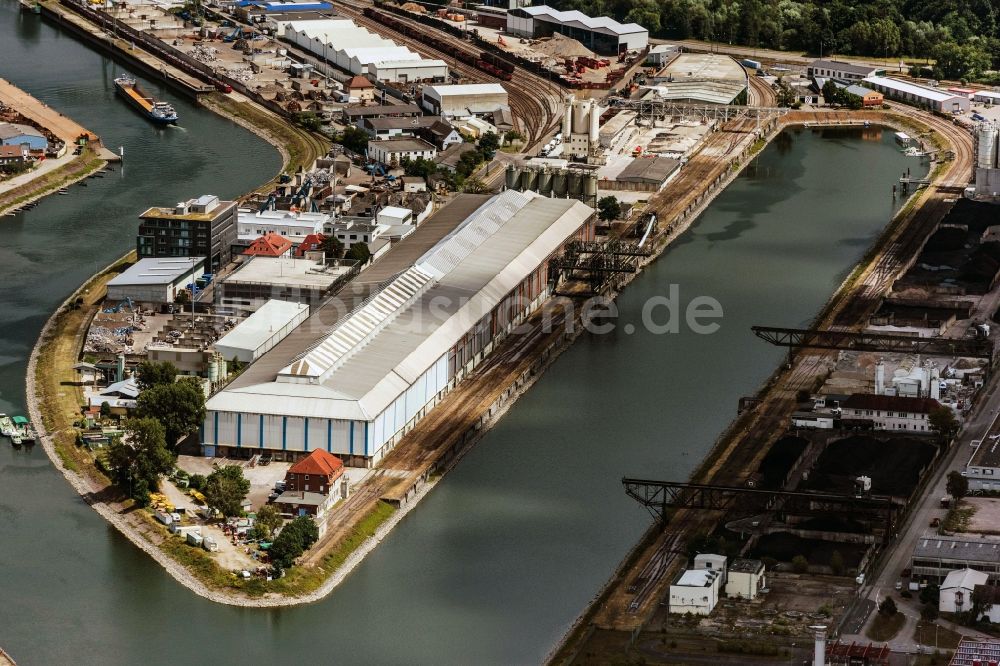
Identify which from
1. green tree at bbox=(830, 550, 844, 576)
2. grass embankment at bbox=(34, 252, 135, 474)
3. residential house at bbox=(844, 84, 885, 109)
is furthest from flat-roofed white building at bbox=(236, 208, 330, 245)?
residential house at bbox=(844, 84, 885, 109)

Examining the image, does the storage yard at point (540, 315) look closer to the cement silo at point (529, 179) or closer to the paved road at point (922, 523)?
the cement silo at point (529, 179)

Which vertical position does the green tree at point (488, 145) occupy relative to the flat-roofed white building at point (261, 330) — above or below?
below

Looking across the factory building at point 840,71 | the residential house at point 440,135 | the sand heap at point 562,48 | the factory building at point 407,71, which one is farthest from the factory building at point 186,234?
the factory building at point 840,71

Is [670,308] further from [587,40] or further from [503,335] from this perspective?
[587,40]

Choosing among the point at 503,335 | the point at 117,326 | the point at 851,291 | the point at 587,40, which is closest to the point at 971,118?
the point at 587,40

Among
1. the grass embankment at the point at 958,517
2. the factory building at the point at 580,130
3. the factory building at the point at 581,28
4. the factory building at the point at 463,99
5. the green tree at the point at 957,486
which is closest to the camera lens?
the grass embankment at the point at 958,517

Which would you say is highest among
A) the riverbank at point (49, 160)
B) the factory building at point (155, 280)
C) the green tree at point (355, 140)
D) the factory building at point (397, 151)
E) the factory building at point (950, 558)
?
the factory building at point (950, 558)
